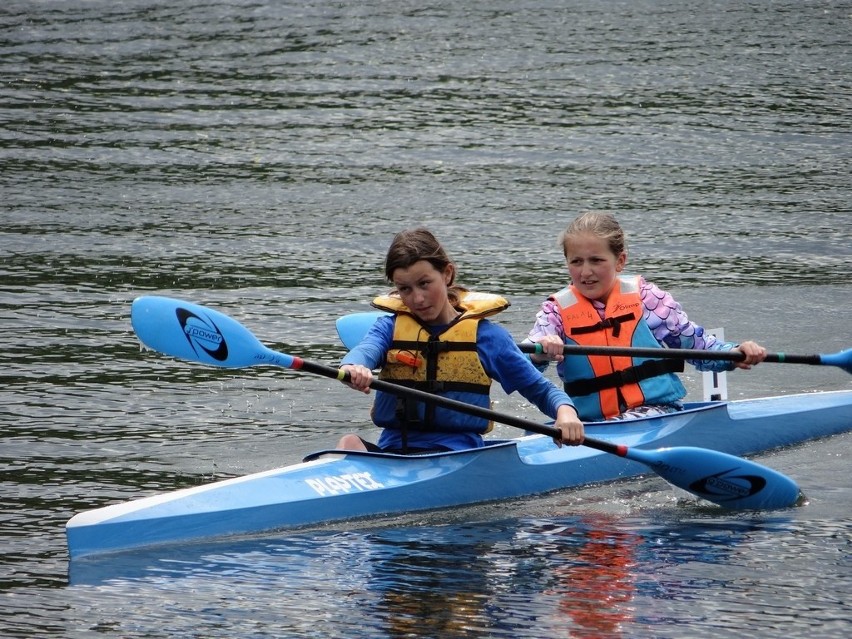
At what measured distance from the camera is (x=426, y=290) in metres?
5.50

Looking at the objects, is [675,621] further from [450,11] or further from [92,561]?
[450,11]

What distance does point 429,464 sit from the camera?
18.8ft

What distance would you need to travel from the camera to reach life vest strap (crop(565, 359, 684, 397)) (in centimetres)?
672

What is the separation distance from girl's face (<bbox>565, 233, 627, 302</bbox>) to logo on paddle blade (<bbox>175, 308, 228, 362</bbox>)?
1769 millimetres

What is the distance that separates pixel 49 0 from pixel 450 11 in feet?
19.1

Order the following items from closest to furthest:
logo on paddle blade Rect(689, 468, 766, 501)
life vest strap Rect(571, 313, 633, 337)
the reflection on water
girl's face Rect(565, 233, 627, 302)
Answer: the reflection on water, logo on paddle blade Rect(689, 468, 766, 501), girl's face Rect(565, 233, 627, 302), life vest strap Rect(571, 313, 633, 337)

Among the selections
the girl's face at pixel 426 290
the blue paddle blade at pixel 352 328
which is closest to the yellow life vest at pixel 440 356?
the girl's face at pixel 426 290

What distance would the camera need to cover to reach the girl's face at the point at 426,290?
542 cm

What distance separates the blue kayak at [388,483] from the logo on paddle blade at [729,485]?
49 cm

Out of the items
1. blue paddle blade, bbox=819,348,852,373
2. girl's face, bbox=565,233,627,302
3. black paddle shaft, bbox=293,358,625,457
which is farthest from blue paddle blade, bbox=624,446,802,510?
blue paddle blade, bbox=819,348,852,373

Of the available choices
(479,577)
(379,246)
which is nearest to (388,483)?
(479,577)

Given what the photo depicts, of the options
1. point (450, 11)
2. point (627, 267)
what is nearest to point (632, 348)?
point (627, 267)

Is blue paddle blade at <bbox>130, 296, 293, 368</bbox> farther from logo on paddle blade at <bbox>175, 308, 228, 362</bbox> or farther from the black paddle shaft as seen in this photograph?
the black paddle shaft

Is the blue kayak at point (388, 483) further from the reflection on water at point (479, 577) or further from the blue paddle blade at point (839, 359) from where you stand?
the blue paddle blade at point (839, 359)
